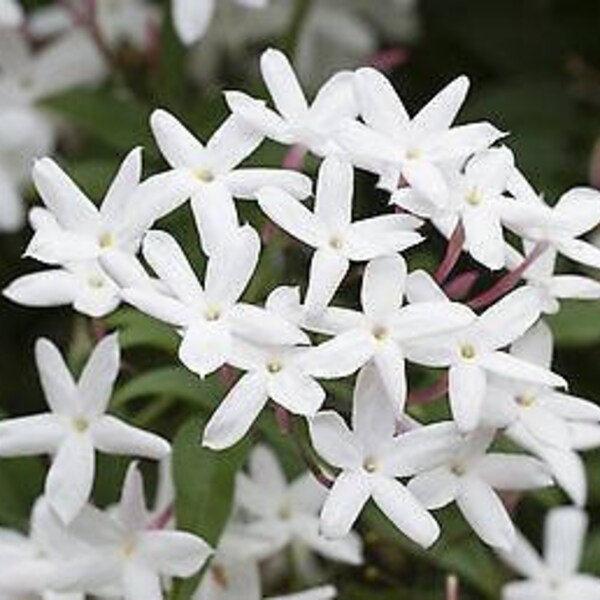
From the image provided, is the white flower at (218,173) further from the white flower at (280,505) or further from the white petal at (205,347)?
the white flower at (280,505)

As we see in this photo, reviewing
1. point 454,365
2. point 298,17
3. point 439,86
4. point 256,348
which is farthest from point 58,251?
point 439,86

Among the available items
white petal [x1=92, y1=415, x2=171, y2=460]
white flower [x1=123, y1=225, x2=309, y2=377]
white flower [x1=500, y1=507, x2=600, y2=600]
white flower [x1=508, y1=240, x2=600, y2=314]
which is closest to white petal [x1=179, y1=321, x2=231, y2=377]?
white flower [x1=123, y1=225, x2=309, y2=377]

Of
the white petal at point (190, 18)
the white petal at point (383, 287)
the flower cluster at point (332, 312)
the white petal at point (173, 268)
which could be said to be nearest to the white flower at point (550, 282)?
the flower cluster at point (332, 312)

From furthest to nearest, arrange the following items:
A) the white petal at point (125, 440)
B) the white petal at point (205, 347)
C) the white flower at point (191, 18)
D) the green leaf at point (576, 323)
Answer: the white flower at point (191, 18) → the green leaf at point (576, 323) → the white petal at point (125, 440) → the white petal at point (205, 347)

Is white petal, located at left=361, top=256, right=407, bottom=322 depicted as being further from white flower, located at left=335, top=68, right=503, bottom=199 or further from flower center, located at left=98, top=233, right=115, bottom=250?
flower center, located at left=98, top=233, right=115, bottom=250

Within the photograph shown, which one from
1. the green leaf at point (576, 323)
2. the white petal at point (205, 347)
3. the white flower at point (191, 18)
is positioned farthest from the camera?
the white flower at point (191, 18)

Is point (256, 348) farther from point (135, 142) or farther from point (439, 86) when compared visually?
point (439, 86)

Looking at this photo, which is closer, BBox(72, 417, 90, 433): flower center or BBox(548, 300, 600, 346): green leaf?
BBox(72, 417, 90, 433): flower center
